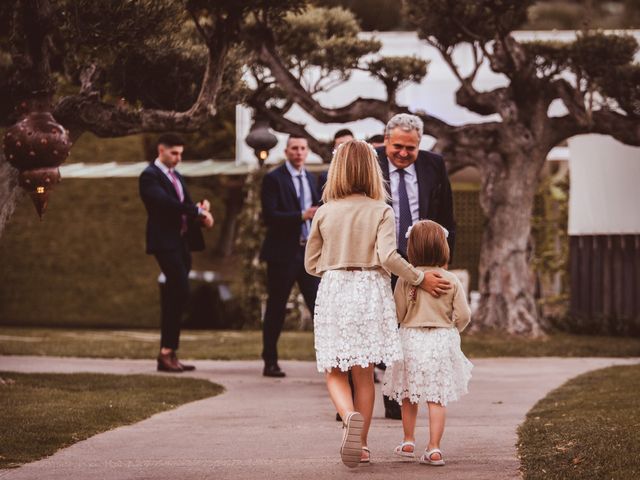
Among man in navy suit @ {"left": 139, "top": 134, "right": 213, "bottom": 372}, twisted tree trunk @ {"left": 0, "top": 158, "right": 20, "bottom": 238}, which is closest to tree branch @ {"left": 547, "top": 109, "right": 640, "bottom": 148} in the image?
man in navy suit @ {"left": 139, "top": 134, "right": 213, "bottom": 372}

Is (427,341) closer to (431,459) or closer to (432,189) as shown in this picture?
(431,459)

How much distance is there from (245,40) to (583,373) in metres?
6.43

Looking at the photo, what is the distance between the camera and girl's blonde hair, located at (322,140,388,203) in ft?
20.7

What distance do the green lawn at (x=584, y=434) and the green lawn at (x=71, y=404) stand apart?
8.27 ft

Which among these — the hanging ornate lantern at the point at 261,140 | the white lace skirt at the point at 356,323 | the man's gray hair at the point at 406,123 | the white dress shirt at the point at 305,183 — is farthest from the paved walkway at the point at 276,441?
the hanging ornate lantern at the point at 261,140

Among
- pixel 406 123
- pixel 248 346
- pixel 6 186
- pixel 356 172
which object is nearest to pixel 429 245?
pixel 356 172

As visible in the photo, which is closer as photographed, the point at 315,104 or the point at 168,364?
the point at 168,364

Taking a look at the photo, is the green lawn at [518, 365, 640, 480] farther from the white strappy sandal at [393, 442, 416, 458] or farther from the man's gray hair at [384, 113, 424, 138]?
the man's gray hair at [384, 113, 424, 138]

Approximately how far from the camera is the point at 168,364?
37.2ft

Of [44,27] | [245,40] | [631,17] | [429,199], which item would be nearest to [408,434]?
[429,199]

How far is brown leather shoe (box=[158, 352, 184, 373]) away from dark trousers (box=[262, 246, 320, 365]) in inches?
34.5

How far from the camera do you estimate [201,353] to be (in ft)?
45.8

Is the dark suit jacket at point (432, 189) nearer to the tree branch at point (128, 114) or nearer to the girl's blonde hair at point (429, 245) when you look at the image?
the girl's blonde hair at point (429, 245)

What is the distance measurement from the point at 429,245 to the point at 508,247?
10.5 m
